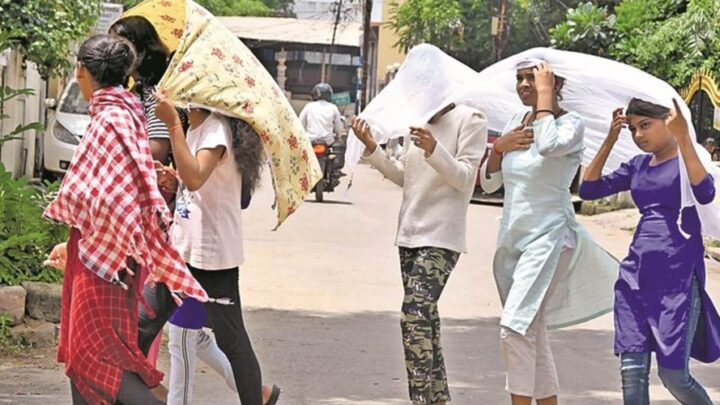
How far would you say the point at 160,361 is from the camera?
26.6ft

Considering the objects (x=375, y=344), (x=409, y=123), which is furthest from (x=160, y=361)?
(x=409, y=123)

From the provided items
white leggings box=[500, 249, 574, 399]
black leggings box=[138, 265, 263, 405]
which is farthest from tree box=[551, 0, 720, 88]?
black leggings box=[138, 265, 263, 405]

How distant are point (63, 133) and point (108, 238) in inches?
616

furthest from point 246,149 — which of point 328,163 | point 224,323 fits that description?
point 328,163

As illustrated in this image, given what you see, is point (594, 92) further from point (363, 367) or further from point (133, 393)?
point (133, 393)

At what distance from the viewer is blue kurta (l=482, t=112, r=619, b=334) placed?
623 cm

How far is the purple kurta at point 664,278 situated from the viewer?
19.1 feet

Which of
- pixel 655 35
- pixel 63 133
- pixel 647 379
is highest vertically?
pixel 647 379

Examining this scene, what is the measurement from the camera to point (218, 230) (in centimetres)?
579

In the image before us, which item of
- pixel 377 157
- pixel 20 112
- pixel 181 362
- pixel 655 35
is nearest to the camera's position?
pixel 181 362

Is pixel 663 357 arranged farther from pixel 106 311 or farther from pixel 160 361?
pixel 160 361

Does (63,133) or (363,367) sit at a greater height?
(363,367)

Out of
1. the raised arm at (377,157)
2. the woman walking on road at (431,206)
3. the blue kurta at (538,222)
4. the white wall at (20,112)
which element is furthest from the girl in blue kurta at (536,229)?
the white wall at (20,112)

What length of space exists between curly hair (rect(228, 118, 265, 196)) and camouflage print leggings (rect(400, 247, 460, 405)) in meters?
0.95
